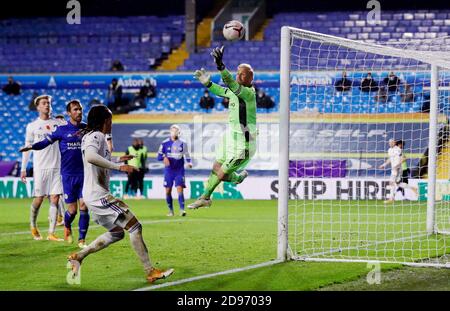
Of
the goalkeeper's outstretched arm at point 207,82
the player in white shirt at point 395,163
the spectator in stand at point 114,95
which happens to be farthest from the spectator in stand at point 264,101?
the goalkeeper's outstretched arm at point 207,82

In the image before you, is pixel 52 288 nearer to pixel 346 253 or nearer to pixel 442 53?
pixel 346 253

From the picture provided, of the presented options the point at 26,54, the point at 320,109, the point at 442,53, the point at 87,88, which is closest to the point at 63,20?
the point at 26,54

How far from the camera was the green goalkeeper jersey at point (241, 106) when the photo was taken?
410 inches

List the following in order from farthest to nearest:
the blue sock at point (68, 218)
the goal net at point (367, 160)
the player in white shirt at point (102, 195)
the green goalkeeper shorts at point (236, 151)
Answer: the blue sock at point (68, 218), the goal net at point (367, 160), the green goalkeeper shorts at point (236, 151), the player in white shirt at point (102, 195)

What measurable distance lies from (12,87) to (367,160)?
1364 centimetres

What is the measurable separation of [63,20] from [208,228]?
2155 cm

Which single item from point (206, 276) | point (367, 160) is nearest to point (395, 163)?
point (367, 160)

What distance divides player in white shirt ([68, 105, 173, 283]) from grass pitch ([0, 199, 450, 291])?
27 centimetres

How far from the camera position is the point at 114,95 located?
98.6 feet

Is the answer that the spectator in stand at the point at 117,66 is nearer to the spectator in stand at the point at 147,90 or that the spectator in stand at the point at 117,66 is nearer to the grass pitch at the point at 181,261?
the spectator in stand at the point at 147,90

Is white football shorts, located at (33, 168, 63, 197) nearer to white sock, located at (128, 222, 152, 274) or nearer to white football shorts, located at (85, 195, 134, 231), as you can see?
white football shorts, located at (85, 195, 134, 231)

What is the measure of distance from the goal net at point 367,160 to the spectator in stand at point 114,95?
22.3 ft

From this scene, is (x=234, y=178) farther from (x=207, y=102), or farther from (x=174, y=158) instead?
(x=207, y=102)
